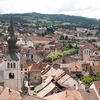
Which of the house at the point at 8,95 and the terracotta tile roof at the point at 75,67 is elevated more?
the house at the point at 8,95

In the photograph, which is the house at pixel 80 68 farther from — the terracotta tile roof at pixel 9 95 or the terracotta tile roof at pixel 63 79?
the terracotta tile roof at pixel 9 95

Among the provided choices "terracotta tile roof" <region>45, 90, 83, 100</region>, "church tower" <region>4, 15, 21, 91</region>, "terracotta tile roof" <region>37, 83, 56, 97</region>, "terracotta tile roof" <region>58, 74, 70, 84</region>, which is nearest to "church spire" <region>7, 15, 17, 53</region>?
"church tower" <region>4, 15, 21, 91</region>

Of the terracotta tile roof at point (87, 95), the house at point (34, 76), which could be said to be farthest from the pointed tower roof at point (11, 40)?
the terracotta tile roof at point (87, 95)

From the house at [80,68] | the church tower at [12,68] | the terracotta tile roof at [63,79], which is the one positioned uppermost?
the church tower at [12,68]

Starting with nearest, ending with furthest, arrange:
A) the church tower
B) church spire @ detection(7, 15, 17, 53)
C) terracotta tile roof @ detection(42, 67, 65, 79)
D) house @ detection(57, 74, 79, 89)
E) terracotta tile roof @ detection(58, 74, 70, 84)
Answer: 1. church spire @ detection(7, 15, 17, 53)
2. the church tower
3. house @ detection(57, 74, 79, 89)
4. terracotta tile roof @ detection(58, 74, 70, 84)
5. terracotta tile roof @ detection(42, 67, 65, 79)

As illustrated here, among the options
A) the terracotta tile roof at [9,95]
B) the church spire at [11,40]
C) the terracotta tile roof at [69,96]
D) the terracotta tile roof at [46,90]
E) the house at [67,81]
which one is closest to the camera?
the terracotta tile roof at [69,96]

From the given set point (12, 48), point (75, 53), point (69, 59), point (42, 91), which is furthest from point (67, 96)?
point (75, 53)

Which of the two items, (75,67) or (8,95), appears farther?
(75,67)

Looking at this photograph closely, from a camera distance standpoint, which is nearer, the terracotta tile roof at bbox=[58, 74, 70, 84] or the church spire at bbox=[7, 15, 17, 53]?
the church spire at bbox=[7, 15, 17, 53]

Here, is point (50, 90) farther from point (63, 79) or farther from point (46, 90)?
point (63, 79)

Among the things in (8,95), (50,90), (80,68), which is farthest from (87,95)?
(80,68)

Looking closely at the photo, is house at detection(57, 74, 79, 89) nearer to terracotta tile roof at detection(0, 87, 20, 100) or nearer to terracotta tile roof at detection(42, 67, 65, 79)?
terracotta tile roof at detection(42, 67, 65, 79)

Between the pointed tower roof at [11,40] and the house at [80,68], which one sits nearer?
the pointed tower roof at [11,40]
